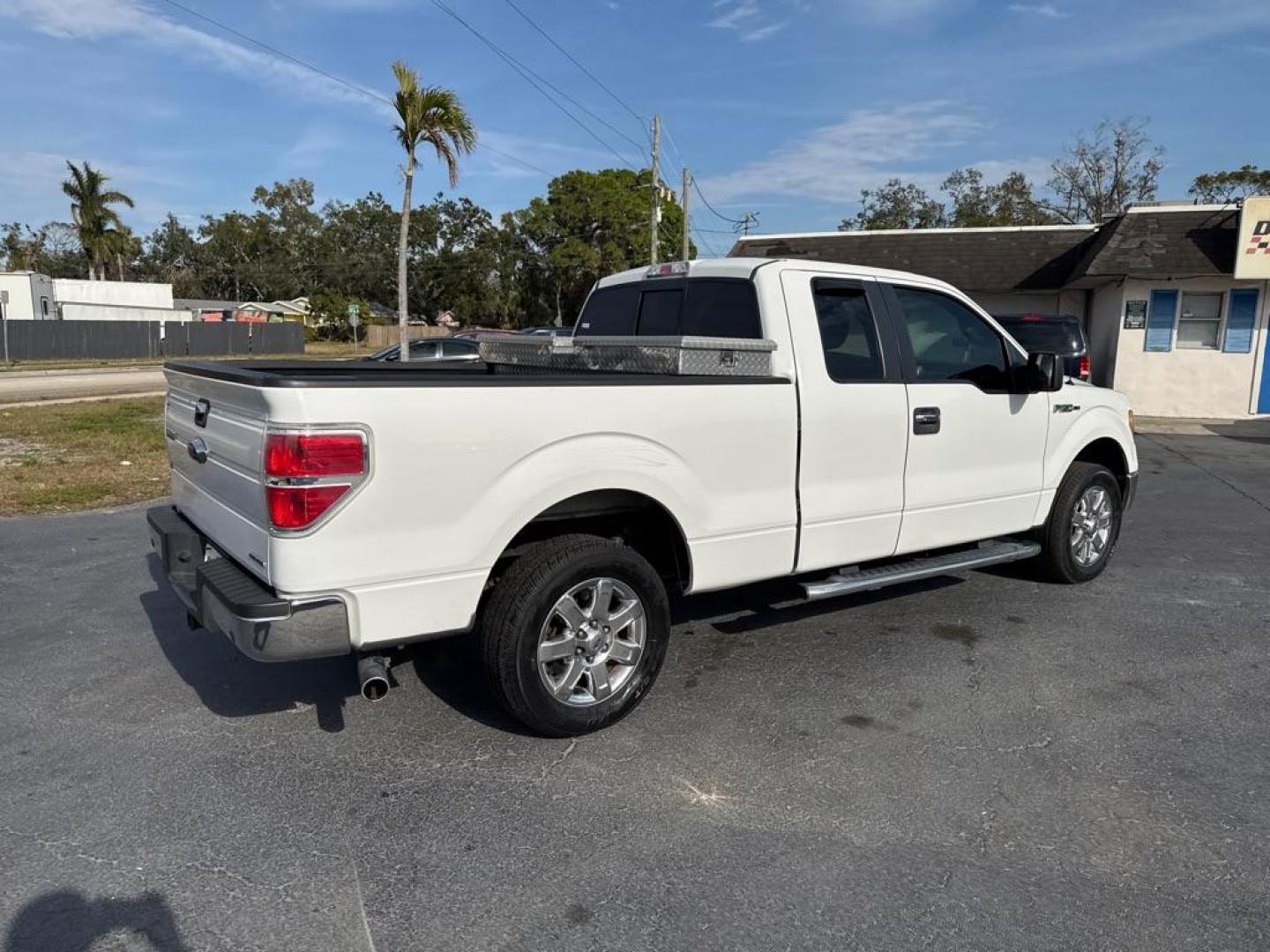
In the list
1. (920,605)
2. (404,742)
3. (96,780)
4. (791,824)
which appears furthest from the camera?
(920,605)

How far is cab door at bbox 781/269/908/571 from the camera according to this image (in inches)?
170

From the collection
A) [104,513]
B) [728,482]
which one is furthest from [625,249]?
[728,482]

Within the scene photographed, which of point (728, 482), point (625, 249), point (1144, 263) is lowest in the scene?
point (728, 482)

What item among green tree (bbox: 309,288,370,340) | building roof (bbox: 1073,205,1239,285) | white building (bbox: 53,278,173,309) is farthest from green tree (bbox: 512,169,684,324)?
building roof (bbox: 1073,205,1239,285)

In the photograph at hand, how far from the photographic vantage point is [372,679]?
3.25 meters

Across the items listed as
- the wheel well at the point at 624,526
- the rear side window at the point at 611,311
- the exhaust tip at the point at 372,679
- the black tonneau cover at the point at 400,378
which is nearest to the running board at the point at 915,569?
the wheel well at the point at 624,526

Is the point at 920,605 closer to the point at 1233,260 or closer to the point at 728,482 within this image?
the point at 728,482

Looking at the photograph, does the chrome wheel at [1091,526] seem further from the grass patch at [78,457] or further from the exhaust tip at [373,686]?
the grass patch at [78,457]

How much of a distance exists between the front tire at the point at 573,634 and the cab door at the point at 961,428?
5.48 ft

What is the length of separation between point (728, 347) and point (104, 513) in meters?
6.63

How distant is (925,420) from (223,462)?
3.32 m

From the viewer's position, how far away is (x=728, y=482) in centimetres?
403

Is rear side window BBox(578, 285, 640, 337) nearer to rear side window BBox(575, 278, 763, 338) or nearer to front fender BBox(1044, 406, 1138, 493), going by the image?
rear side window BBox(575, 278, 763, 338)

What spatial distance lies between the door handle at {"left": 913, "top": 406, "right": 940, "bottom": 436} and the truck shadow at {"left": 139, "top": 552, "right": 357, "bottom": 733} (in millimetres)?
3060
